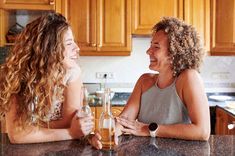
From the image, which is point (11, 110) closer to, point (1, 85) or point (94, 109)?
point (1, 85)

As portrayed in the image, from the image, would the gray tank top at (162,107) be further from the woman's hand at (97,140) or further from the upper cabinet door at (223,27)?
the upper cabinet door at (223,27)

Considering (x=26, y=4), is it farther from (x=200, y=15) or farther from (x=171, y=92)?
(x=171, y=92)

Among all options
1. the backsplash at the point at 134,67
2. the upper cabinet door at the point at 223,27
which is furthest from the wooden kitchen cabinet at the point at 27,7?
the upper cabinet door at the point at 223,27

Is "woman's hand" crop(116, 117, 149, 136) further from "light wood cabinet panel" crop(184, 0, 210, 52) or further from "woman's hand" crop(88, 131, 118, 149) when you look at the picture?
"light wood cabinet panel" crop(184, 0, 210, 52)

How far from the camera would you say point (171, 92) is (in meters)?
1.74

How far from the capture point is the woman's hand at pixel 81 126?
1.46 meters

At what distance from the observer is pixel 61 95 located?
148 cm

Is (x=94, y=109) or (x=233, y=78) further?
(x=233, y=78)

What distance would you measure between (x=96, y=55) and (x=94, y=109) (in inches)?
23.2

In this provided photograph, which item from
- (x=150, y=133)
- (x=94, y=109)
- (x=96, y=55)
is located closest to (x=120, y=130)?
(x=150, y=133)

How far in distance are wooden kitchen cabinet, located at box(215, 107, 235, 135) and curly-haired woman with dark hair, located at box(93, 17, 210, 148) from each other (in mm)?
1350

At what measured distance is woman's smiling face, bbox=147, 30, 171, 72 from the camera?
1842 mm

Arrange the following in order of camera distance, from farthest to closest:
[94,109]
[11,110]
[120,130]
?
[94,109] → [120,130] → [11,110]

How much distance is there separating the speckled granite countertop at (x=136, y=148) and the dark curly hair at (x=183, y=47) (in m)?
0.42
